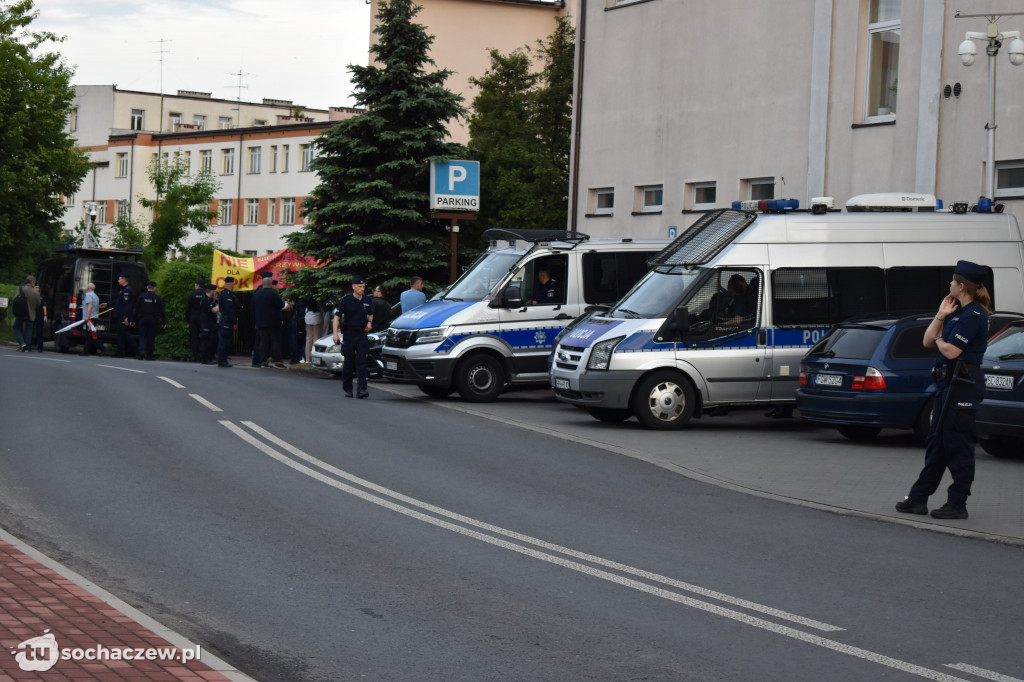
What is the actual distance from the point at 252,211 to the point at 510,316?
64842 mm

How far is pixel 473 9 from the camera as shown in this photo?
211ft

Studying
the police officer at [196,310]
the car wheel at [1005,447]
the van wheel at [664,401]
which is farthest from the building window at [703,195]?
the car wheel at [1005,447]

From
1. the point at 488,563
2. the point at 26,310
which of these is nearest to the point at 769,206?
the point at 488,563

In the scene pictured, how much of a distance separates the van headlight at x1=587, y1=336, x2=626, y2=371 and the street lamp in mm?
5472

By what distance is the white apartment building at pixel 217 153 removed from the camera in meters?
78.6

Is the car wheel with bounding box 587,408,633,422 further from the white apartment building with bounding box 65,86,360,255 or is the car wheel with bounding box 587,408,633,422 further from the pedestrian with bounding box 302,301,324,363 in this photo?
the white apartment building with bounding box 65,86,360,255

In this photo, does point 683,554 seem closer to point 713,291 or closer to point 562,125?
point 713,291

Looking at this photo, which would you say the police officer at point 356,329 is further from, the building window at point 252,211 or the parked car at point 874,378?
the building window at point 252,211

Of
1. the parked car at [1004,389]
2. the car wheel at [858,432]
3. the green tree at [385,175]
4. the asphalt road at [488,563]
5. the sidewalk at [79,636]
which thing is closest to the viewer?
the sidewalk at [79,636]

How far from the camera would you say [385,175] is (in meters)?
30.1

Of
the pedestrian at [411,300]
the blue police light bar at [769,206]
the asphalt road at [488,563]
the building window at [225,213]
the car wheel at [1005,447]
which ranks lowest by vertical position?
the asphalt road at [488,563]

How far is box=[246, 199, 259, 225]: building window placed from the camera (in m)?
81.8

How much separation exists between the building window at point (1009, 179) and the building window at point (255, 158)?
64.6 m

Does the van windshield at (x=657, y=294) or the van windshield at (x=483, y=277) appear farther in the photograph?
the van windshield at (x=483, y=277)
